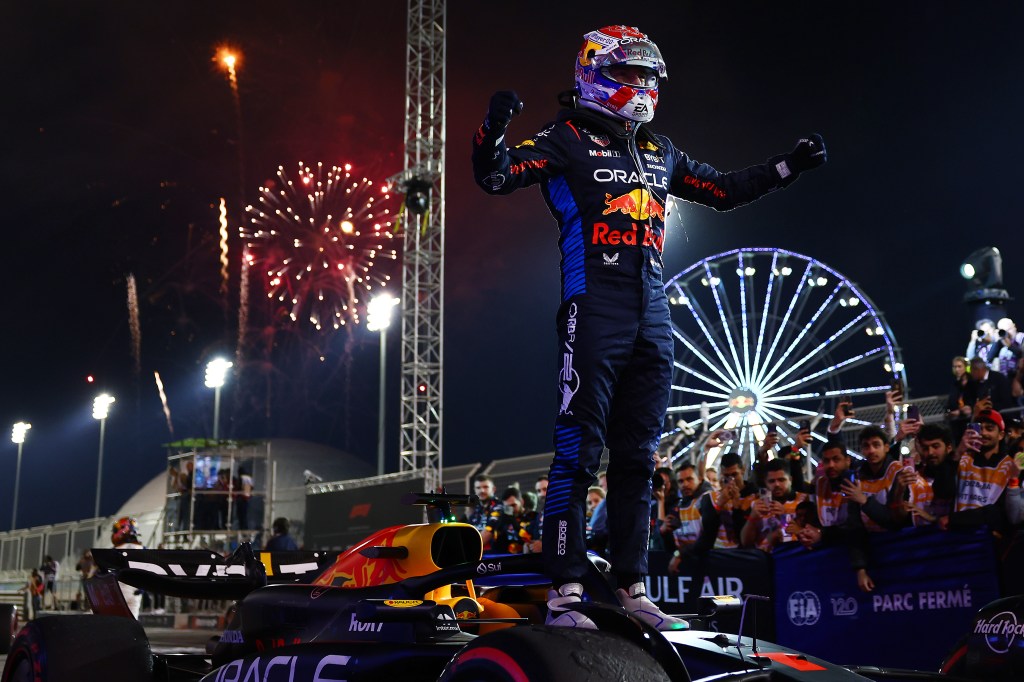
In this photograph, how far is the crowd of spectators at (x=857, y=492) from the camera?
694cm

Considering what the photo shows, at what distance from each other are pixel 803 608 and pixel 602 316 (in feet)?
16.1

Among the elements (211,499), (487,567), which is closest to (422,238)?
(211,499)

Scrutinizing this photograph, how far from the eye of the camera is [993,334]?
14188mm

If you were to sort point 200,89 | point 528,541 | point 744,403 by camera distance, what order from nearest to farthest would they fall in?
point 528,541
point 744,403
point 200,89

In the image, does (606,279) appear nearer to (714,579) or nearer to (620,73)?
(620,73)

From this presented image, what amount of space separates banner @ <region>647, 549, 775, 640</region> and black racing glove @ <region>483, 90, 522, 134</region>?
16.2ft

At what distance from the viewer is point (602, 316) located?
3.59 m

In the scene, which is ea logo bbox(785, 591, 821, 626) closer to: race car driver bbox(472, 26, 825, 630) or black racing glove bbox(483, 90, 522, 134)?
race car driver bbox(472, 26, 825, 630)

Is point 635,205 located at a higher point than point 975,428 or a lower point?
higher

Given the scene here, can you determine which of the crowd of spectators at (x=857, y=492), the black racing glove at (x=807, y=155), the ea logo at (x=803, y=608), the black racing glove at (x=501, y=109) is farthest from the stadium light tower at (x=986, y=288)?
the black racing glove at (x=501, y=109)

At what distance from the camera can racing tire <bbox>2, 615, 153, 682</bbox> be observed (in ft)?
14.0

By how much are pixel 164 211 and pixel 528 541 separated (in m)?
27.2

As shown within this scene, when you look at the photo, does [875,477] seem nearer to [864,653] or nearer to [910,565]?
[910,565]

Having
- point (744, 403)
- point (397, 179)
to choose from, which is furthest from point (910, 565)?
point (397, 179)
